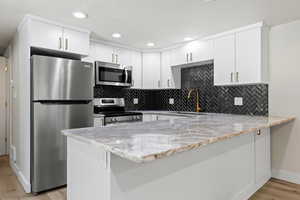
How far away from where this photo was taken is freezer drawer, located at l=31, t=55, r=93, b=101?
238 centimetres

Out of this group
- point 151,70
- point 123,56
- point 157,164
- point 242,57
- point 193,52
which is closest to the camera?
point 157,164

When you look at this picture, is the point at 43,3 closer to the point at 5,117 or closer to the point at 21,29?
the point at 21,29

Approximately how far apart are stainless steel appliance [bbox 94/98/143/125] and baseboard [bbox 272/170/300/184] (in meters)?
2.32

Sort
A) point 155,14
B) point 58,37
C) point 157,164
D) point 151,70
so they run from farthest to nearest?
point 151,70 → point 58,37 → point 155,14 → point 157,164

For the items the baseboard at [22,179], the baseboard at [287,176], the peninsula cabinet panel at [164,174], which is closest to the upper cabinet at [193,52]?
the peninsula cabinet panel at [164,174]

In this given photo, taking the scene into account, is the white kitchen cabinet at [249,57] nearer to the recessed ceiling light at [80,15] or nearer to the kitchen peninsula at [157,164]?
the kitchen peninsula at [157,164]

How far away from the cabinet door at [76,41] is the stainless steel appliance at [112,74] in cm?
48

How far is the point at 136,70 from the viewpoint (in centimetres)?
406

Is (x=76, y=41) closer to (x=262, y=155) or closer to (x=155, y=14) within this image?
(x=155, y=14)

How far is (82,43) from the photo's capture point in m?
2.86

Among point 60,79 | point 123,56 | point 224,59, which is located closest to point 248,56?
point 224,59

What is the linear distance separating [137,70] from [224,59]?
5.86 ft

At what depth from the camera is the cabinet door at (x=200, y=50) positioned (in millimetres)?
3239

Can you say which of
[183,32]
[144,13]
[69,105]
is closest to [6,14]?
[69,105]
